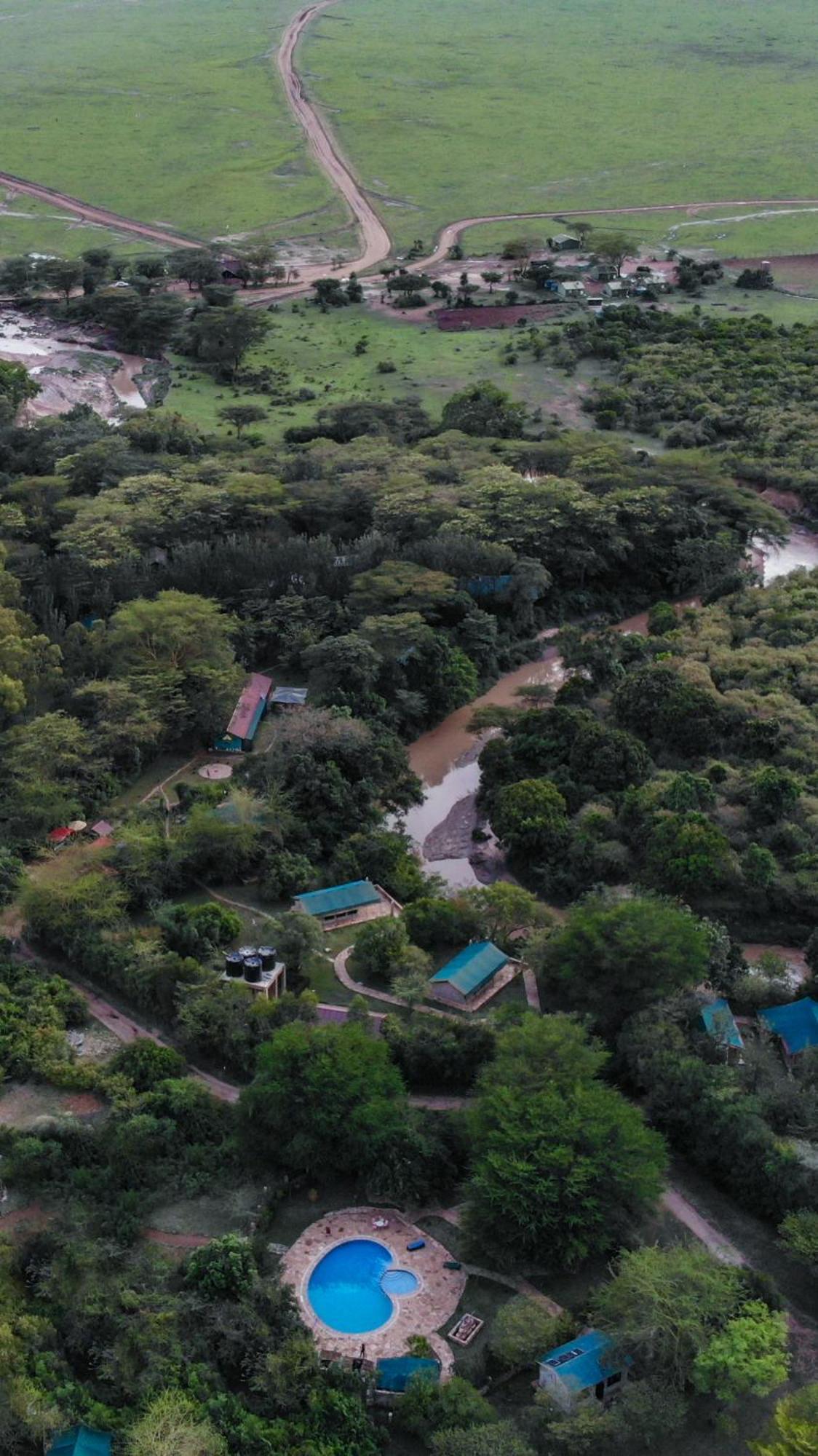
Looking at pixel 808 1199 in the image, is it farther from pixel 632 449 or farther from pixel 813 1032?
pixel 632 449

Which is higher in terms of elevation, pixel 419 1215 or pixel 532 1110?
pixel 532 1110

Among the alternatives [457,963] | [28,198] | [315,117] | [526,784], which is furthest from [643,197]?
[457,963]

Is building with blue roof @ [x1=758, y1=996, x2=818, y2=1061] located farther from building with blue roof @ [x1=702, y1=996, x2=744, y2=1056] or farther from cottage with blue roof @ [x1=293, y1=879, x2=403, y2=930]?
cottage with blue roof @ [x1=293, y1=879, x2=403, y2=930]

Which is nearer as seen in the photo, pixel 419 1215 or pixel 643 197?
pixel 419 1215

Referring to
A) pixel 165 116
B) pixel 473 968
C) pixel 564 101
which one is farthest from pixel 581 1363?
pixel 564 101

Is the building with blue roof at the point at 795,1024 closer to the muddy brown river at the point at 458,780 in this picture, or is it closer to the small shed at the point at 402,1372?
the muddy brown river at the point at 458,780

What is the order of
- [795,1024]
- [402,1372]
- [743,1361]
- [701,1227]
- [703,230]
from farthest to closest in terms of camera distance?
[703,230] → [795,1024] → [701,1227] → [402,1372] → [743,1361]

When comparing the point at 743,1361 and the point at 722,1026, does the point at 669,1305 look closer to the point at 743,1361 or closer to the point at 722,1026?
the point at 743,1361

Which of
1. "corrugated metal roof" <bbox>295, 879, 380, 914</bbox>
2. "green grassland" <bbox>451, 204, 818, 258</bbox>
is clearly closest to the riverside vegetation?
"corrugated metal roof" <bbox>295, 879, 380, 914</bbox>
